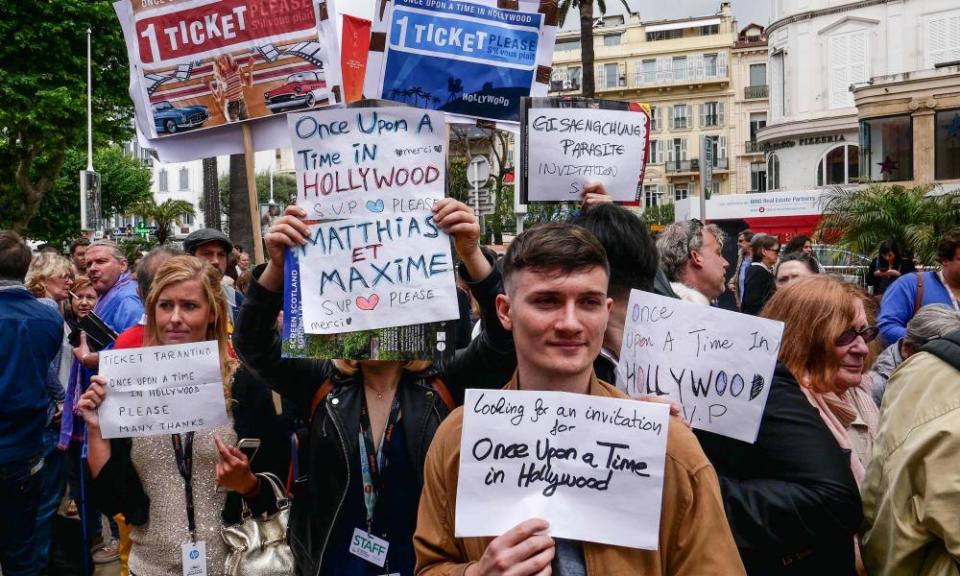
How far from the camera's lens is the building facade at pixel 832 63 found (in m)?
38.6

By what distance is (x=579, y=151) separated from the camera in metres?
4.15

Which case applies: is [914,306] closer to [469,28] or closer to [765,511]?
[469,28]

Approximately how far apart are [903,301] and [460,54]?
12.3 feet

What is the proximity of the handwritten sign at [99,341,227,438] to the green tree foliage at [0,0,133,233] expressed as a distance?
18.7m

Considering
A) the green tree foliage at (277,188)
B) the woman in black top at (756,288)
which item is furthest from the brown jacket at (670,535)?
the green tree foliage at (277,188)

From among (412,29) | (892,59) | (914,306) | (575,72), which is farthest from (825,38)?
(412,29)

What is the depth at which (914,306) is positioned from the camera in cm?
605

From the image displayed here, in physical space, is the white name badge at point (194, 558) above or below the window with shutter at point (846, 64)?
below

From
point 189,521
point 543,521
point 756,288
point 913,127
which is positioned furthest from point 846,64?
point 543,521

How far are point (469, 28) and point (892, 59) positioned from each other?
4070 cm

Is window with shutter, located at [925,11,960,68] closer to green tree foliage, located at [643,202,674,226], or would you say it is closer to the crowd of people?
green tree foliage, located at [643,202,674,226]

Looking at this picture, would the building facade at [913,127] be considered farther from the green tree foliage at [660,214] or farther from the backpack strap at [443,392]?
the backpack strap at [443,392]

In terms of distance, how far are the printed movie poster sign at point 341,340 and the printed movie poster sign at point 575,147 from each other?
1424 millimetres

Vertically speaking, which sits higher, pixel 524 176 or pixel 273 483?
pixel 524 176
